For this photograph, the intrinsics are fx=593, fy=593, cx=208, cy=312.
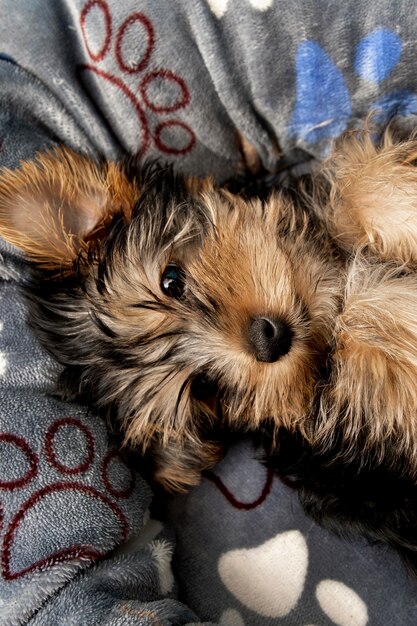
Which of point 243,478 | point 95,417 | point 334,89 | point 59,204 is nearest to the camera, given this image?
point 59,204

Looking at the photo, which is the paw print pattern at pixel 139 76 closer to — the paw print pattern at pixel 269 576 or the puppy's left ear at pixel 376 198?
the puppy's left ear at pixel 376 198

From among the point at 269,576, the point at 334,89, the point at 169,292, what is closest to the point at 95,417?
the point at 169,292

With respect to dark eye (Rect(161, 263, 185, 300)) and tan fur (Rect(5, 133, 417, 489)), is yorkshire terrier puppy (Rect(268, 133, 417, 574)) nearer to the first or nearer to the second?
tan fur (Rect(5, 133, 417, 489))

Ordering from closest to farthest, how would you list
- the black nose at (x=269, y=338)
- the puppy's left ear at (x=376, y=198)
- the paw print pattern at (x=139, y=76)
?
the black nose at (x=269, y=338)
the puppy's left ear at (x=376, y=198)
the paw print pattern at (x=139, y=76)

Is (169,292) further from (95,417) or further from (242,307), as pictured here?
(95,417)

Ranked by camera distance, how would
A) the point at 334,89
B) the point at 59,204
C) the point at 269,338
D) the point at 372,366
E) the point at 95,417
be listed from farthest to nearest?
the point at 334,89
the point at 95,417
the point at 59,204
the point at 372,366
the point at 269,338

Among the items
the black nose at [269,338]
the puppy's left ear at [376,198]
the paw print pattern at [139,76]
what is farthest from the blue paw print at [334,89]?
the black nose at [269,338]
